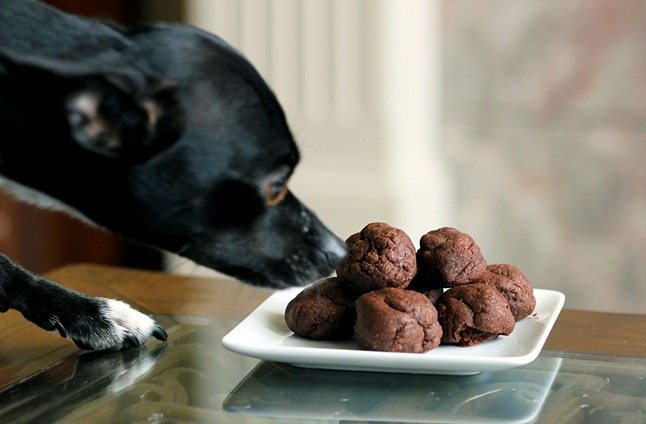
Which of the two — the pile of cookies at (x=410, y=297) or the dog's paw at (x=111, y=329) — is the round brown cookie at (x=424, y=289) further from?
the dog's paw at (x=111, y=329)

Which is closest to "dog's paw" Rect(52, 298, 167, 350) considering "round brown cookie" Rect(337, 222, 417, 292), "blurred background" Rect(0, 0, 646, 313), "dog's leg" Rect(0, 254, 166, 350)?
"dog's leg" Rect(0, 254, 166, 350)

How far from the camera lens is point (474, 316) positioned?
1.11 m

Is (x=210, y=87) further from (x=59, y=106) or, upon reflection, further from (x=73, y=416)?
(x=73, y=416)

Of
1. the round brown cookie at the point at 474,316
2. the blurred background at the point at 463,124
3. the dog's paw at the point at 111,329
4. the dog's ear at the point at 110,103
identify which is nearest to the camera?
the dog's ear at the point at 110,103

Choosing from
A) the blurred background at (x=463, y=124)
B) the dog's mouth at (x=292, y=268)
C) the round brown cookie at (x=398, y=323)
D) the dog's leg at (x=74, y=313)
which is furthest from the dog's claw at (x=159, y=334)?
the blurred background at (x=463, y=124)

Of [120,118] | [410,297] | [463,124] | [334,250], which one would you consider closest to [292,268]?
[334,250]

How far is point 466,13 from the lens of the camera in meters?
2.70

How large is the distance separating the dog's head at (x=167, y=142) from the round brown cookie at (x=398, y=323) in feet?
0.45

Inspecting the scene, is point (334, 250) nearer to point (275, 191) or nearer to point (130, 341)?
point (275, 191)

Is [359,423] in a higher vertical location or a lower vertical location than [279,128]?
lower

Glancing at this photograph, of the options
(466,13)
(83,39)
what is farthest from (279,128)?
(466,13)

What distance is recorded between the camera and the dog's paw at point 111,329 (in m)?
1.23

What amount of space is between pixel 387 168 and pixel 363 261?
1.42 metres

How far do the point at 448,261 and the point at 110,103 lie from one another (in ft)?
1.14
